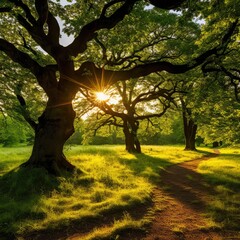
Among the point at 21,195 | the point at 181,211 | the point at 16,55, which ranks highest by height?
the point at 16,55

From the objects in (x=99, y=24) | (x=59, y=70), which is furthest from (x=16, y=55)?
(x=99, y=24)

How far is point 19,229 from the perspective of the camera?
702 cm

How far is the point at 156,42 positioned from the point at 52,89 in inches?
460

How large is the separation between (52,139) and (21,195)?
404 centimetres

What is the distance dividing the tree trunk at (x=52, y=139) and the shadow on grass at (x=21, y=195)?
90 centimetres

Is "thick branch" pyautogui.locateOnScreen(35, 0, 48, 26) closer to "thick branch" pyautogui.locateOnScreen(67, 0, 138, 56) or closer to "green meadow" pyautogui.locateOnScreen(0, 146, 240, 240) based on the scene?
"thick branch" pyautogui.locateOnScreen(67, 0, 138, 56)

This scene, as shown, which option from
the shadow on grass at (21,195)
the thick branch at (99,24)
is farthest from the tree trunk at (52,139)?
the thick branch at (99,24)

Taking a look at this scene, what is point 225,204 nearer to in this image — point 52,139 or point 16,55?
point 52,139

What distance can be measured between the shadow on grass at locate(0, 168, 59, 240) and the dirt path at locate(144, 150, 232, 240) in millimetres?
3561

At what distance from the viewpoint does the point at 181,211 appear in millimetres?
9102

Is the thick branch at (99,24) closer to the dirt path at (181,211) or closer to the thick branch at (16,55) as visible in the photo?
the thick branch at (16,55)

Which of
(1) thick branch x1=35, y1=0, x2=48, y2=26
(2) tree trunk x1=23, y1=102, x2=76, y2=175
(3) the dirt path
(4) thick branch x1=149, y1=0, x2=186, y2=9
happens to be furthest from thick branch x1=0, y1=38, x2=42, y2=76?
(3) the dirt path

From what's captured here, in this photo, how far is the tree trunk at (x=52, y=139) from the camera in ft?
44.2

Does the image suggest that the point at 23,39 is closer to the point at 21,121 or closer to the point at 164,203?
the point at 21,121
